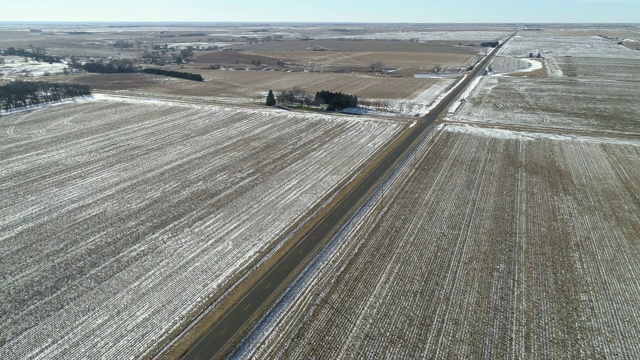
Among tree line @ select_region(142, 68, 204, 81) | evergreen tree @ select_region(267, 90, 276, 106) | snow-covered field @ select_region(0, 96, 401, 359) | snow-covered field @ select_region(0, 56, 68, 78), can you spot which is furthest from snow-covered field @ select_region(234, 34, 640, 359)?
snow-covered field @ select_region(0, 56, 68, 78)

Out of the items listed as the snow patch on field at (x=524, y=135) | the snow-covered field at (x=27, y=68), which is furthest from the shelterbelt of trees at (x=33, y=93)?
the snow patch on field at (x=524, y=135)

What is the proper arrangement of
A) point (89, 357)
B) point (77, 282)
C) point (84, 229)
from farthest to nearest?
point (84, 229)
point (77, 282)
point (89, 357)

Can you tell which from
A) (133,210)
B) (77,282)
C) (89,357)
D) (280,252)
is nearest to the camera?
(89,357)

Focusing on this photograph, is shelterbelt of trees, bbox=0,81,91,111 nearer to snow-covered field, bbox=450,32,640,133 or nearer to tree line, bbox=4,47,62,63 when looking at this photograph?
tree line, bbox=4,47,62,63

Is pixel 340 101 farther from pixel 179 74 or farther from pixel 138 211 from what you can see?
pixel 179 74

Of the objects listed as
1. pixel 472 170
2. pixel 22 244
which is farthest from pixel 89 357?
pixel 472 170

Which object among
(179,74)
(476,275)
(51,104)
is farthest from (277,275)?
(179,74)

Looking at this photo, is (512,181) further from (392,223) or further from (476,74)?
(476,74)

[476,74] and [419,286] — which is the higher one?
[476,74]
